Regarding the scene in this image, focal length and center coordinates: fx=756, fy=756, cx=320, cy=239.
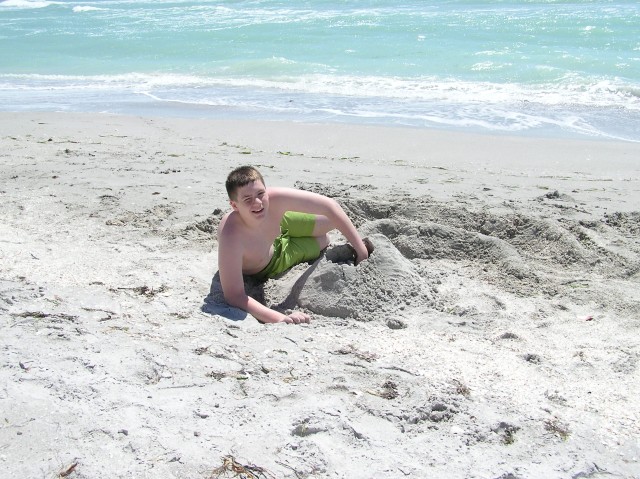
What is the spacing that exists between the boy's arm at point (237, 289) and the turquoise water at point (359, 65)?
223 inches

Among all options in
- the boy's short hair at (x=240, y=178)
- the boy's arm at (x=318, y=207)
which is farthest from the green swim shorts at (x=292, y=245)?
the boy's short hair at (x=240, y=178)

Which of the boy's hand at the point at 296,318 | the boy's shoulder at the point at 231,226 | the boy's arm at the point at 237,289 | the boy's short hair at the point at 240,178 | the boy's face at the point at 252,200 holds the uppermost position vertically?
the boy's short hair at the point at 240,178

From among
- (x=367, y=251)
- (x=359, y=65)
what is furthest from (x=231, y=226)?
(x=359, y=65)

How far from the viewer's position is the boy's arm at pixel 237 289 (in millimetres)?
3645

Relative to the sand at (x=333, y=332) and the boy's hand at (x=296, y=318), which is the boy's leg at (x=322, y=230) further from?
the boy's hand at (x=296, y=318)

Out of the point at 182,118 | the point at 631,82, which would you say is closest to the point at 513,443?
the point at 182,118

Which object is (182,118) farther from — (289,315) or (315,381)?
(315,381)

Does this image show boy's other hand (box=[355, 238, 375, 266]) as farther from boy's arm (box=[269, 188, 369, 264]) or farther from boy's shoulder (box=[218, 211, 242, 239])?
boy's shoulder (box=[218, 211, 242, 239])

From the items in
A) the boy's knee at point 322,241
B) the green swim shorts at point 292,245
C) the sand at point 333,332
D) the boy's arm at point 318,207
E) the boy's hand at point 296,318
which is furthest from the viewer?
the boy's knee at point 322,241

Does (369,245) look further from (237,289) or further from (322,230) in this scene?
(237,289)

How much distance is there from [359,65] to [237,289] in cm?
1064

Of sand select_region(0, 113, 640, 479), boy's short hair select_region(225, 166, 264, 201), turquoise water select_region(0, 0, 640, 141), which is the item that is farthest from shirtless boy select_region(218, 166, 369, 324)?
turquoise water select_region(0, 0, 640, 141)

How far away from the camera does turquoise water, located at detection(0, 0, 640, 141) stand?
10078mm

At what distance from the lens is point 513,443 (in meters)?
2.59
